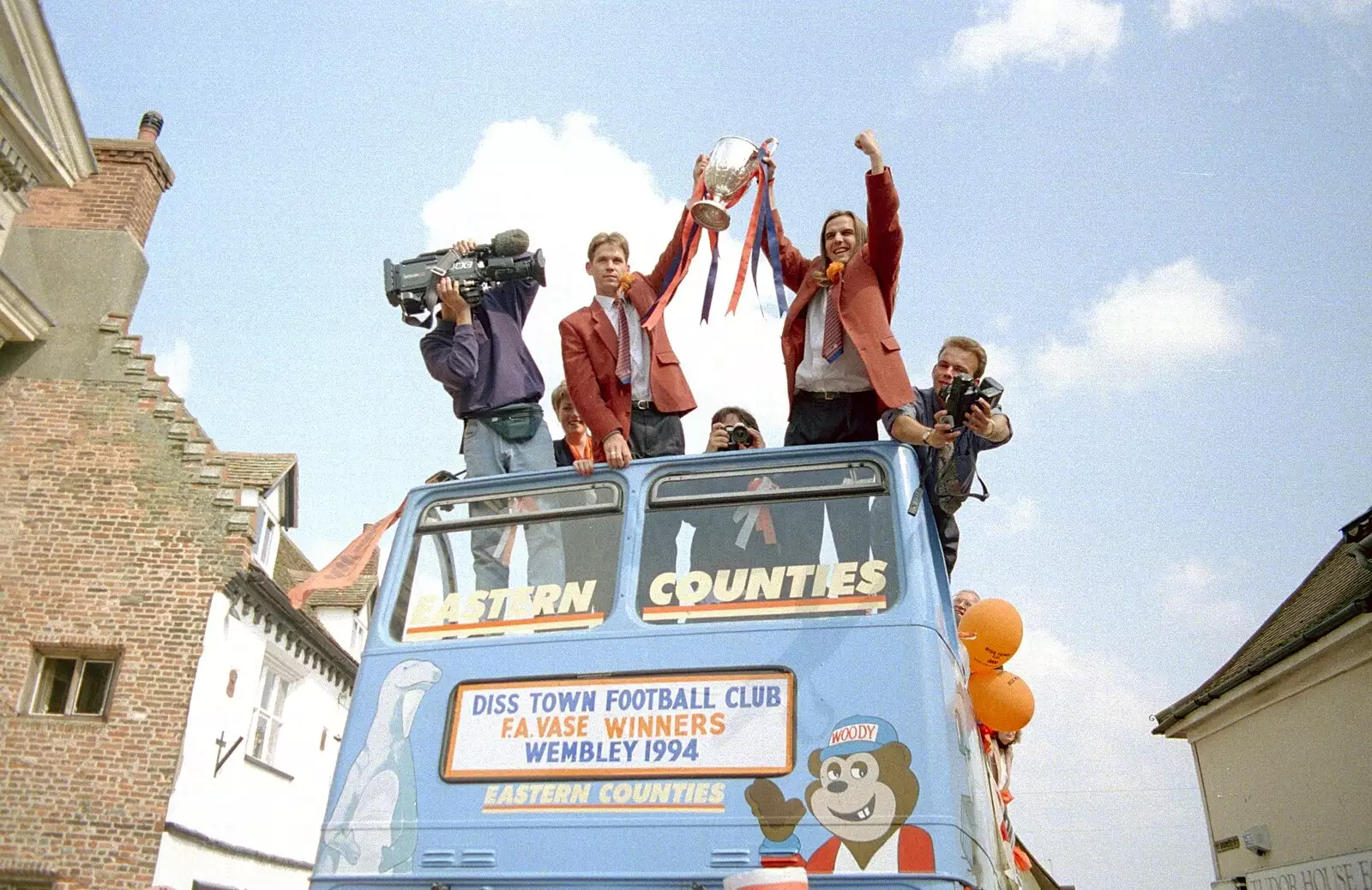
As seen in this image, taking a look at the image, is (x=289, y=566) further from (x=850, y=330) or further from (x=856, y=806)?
(x=856, y=806)

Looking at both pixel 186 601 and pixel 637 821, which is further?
pixel 186 601

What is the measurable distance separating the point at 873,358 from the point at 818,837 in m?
2.30

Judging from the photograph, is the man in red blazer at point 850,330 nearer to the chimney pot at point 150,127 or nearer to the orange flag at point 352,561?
the orange flag at point 352,561

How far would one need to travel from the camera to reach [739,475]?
4.72 meters

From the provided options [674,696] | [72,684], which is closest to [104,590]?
[72,684]

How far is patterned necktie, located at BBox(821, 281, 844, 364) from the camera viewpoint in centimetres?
516

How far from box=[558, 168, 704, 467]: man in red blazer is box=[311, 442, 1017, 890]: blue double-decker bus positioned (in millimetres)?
595

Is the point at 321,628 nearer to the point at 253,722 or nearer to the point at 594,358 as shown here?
the point at 253,722

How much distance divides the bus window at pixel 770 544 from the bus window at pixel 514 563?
0.24 meters

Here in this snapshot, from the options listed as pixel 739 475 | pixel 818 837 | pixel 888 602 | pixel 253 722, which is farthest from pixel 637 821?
pixel 253 722

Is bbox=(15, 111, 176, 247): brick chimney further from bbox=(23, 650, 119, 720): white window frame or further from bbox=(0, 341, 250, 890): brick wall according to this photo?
bbox=(23, 650, 119, 720): white window frame

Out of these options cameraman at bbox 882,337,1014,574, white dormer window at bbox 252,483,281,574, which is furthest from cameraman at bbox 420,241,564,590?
white dormer window at bbox 252,483,281,574

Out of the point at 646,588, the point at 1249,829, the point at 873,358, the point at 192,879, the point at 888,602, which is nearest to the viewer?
the point at 888,602

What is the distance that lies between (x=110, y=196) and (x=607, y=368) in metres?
13.6
